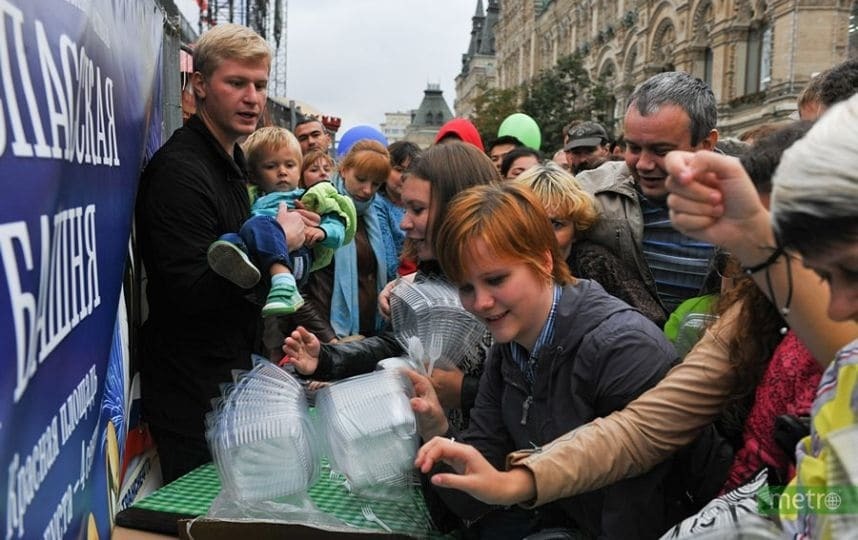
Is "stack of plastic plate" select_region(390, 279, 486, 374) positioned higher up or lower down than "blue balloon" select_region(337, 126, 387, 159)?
lower down

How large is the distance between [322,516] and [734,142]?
2.42m

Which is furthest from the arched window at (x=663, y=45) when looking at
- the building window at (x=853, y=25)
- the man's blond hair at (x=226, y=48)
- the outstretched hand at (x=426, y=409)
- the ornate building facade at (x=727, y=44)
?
the outstretched hand at (x=426, y=409)

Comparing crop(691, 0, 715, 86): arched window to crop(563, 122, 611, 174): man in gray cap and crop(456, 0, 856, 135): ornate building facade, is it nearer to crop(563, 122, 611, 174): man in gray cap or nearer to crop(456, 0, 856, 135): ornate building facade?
crop(456, 0, 856, 135): ornate building facade

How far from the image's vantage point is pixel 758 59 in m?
23.7

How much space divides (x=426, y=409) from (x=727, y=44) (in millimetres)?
25501

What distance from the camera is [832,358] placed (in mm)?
1250

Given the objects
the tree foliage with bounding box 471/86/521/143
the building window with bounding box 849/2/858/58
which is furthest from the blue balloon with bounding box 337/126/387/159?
the tree foliage with bounding box 471/86/521/143

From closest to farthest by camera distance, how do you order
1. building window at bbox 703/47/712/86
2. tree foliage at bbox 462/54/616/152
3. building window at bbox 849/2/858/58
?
building window at bbox 849/2/858/58, building window at bbox 703/47/712/86, tree foliage at bbox 462/54/616/152

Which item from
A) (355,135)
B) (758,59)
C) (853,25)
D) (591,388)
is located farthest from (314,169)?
(758,59)

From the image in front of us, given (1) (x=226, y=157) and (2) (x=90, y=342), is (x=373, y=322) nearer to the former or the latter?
(1) (x=226, y=157)

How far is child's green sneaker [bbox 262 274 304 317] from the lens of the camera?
7.50 ft

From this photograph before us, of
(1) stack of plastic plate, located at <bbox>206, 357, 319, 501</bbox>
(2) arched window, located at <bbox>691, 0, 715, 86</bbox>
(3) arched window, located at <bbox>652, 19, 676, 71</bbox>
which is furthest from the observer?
(3) arched window, located at <bbox>652, 19, 676, 71</bbox>

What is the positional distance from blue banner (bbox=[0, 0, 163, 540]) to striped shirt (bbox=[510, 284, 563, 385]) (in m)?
1.04

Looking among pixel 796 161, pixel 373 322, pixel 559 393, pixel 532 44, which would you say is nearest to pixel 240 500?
pixel 559 393
